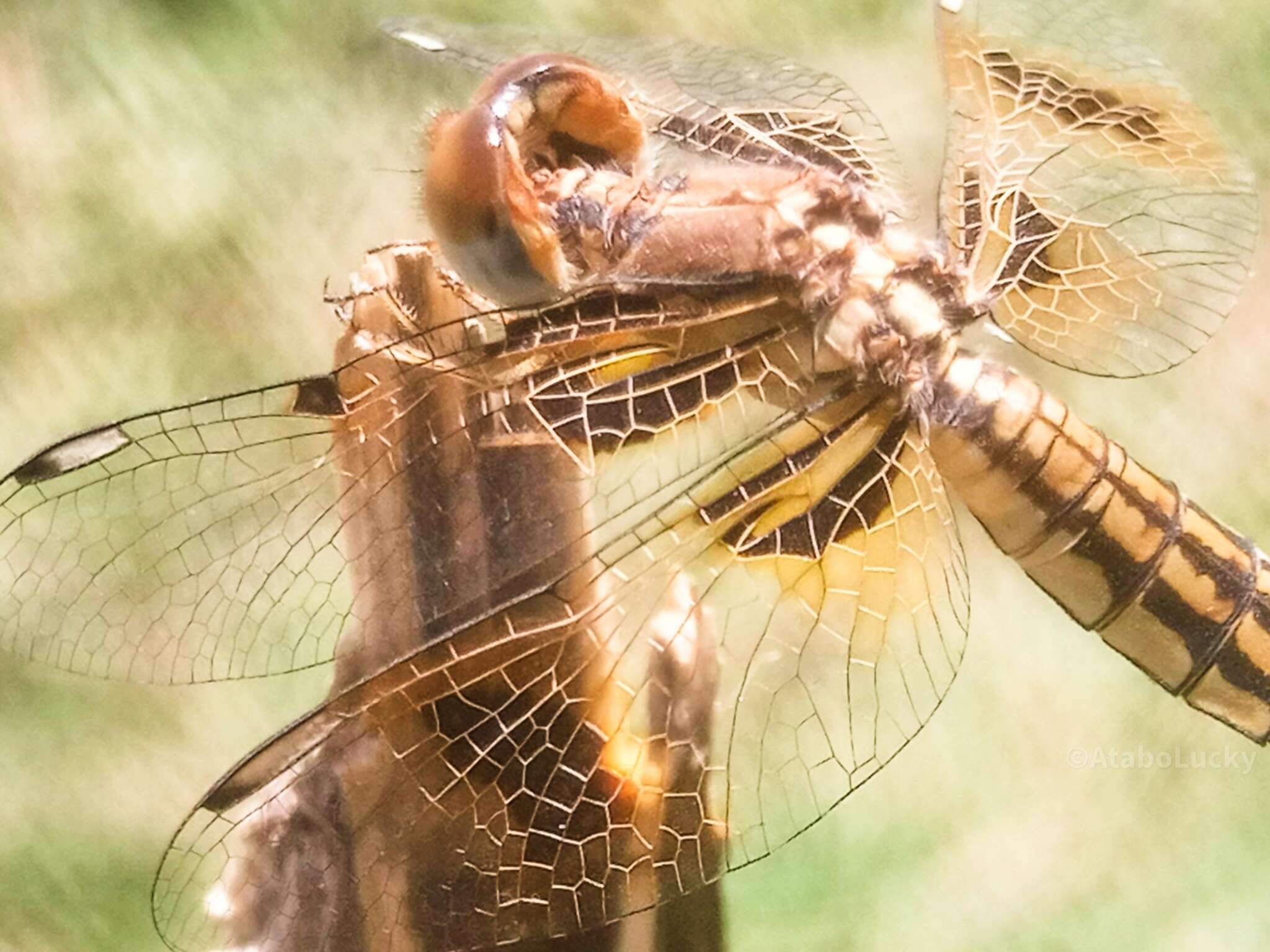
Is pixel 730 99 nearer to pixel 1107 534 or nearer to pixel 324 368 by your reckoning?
pixel 1107 534

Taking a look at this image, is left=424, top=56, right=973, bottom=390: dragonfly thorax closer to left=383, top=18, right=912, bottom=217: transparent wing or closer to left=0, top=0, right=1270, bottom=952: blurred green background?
left=383, top=18, right=912, bottom=217: transparent wing

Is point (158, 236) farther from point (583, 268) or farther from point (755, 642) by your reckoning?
point (755, 642)

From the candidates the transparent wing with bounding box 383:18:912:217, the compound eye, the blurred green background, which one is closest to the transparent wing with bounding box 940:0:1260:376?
the transparent wing with bounding box 383:18:912:217

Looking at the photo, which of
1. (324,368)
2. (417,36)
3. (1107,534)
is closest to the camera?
(1107,534)

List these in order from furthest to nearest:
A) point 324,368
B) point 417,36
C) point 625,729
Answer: point 324,368 < point 417,36 < point 625,729

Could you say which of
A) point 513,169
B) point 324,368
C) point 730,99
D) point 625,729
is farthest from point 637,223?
point 324,368

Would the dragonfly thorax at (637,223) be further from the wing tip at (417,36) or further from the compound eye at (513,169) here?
the wing tip at (417,36)

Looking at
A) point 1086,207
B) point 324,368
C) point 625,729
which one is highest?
point 1086,207

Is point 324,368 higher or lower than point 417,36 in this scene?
lower
